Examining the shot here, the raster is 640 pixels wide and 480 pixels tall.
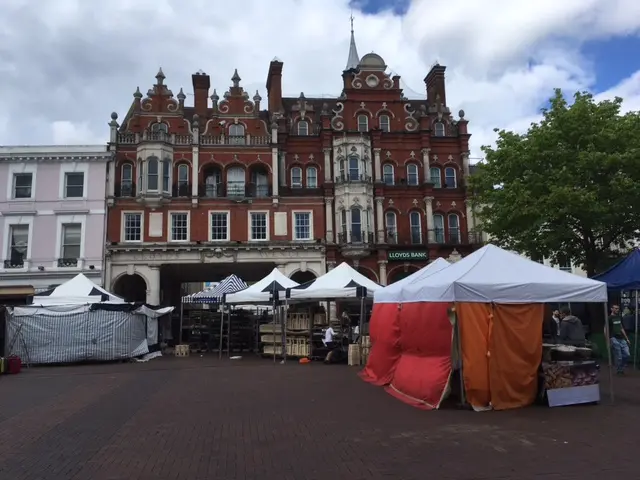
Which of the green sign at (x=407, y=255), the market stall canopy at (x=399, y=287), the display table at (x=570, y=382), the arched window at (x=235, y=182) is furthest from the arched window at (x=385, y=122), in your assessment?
the display table at (x=570, y=382)

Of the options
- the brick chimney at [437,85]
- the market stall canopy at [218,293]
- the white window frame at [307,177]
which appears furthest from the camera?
the brick chimney at [437,85]

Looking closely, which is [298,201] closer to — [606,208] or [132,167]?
[132,167]

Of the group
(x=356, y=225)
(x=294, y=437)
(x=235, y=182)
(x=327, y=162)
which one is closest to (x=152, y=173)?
(x=235, y=182)

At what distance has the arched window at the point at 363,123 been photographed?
124 feet

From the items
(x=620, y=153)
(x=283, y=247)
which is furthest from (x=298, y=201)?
(x=620, y=153)

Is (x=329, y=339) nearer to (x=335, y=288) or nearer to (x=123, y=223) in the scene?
(x=335, y=288)

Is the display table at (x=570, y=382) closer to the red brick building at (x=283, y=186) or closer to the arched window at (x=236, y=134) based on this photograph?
the red brick building at (x=283, y=186)

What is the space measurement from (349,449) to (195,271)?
103ft

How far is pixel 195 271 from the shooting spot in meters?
37.5

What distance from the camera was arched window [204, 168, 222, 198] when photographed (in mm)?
35719

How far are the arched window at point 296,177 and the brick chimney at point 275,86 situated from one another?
5.04 metres

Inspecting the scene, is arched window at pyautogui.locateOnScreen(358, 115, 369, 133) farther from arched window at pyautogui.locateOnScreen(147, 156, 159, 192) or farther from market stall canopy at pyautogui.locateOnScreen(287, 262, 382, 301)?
market stall canopy at pyautogui.locateOnScreen(287, 262, 382, 301)

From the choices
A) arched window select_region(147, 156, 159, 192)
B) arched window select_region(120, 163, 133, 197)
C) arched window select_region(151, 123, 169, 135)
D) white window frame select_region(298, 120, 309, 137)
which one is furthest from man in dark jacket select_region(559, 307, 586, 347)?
arched window select_region(151, 123, 169, 135)

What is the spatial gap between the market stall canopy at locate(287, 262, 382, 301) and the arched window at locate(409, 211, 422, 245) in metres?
17.5
